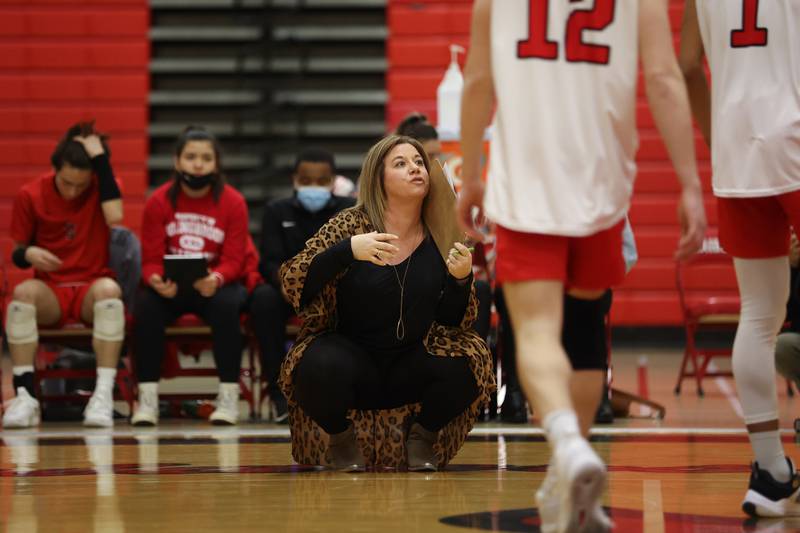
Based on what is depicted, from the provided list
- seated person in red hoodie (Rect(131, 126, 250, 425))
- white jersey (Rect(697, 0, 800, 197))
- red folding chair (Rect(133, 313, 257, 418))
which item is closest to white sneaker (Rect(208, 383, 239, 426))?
seated person in red hoodie (Rect(131, 126, 250, 425))

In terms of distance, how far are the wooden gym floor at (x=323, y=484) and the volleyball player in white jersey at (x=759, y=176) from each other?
0.75 ft

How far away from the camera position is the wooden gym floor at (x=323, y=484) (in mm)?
2797

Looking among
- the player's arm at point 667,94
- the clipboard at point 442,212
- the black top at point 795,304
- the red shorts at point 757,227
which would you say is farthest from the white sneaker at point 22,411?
the player's arm at point 667,94

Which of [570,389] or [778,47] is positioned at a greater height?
[778,47]

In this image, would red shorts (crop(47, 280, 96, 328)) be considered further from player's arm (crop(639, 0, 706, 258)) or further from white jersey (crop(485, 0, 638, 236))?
player's arm (crop(639, 0, 706, 258))

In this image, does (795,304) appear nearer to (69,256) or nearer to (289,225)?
(289,225)

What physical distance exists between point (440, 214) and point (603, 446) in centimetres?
118

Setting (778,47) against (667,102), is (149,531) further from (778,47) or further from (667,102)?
(778,47)

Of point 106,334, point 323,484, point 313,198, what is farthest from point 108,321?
point 323,484

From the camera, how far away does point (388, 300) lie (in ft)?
12.3

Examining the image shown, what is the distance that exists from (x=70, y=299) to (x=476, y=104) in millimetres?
3660

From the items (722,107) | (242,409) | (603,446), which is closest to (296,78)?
(242,409)

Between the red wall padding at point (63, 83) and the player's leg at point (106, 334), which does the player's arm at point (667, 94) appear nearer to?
the player's leg at point (106, 334)

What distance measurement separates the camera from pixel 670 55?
8.13 feet
